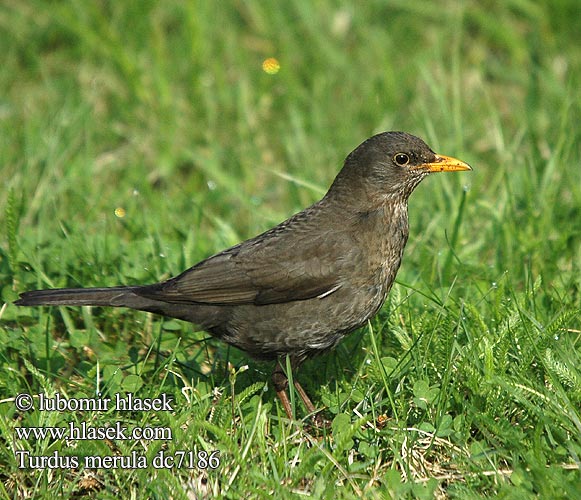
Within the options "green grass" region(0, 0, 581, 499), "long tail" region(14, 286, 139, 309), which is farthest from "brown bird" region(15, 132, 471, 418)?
"green grass" region(0, 0, 581, 499)

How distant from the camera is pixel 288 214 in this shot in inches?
262

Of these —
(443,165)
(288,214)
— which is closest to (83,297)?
(443,165)

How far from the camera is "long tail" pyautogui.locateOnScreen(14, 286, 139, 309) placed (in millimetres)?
4598

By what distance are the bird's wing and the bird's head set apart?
39 centimetres

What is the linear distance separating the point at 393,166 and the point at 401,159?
0.06 meters

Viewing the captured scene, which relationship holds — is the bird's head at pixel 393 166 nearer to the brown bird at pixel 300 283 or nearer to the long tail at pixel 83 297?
the brown bird at pixel 300 283

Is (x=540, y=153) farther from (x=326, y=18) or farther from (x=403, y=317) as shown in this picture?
(x=326, y=18)

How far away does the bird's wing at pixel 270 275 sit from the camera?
4.66 meters

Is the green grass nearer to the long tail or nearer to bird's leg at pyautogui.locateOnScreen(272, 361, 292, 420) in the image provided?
bird's leg at pyautogui.locateOnScreen(272, 361, 292, 420)

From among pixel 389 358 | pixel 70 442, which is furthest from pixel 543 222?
pixel 70 442

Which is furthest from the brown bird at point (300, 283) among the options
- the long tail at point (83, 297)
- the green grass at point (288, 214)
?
the green grass at point (288, 214)

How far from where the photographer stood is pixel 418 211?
6.39 meters

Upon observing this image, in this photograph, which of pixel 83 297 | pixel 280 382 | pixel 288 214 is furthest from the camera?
pixel 288 214

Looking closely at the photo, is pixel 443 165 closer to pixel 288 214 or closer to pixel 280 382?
pixel 280 382
